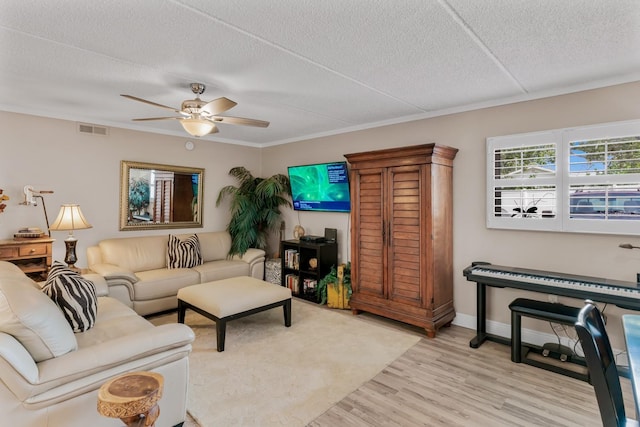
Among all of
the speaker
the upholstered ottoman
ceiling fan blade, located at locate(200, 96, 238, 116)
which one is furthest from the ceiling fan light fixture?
the speaker

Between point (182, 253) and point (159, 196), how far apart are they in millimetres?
964

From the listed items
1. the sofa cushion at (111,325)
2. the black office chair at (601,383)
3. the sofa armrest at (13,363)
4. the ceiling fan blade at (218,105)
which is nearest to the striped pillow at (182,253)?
the sofa cushion at (111,325)

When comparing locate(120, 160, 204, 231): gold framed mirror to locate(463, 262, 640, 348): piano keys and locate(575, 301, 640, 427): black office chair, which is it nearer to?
locate(463, 262, 640, 348): piano keys

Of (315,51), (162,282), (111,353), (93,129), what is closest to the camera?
(111,353)

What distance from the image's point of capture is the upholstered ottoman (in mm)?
3132

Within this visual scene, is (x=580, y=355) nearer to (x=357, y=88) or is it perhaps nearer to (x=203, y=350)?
(x=357, y=88)

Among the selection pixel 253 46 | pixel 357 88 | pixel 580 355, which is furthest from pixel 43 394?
pixel 580 355

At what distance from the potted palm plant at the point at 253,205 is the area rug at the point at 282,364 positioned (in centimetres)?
162

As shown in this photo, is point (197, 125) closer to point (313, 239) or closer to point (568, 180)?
point (313, 239)

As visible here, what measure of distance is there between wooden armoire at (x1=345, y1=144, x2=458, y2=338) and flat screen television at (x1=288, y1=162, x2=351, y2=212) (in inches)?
24.9

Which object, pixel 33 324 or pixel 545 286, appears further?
pixel 545 286

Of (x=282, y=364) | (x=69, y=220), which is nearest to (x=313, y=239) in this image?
(x=282, y=364)

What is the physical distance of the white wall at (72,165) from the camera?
12.3 feet

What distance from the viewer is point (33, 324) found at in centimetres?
169
